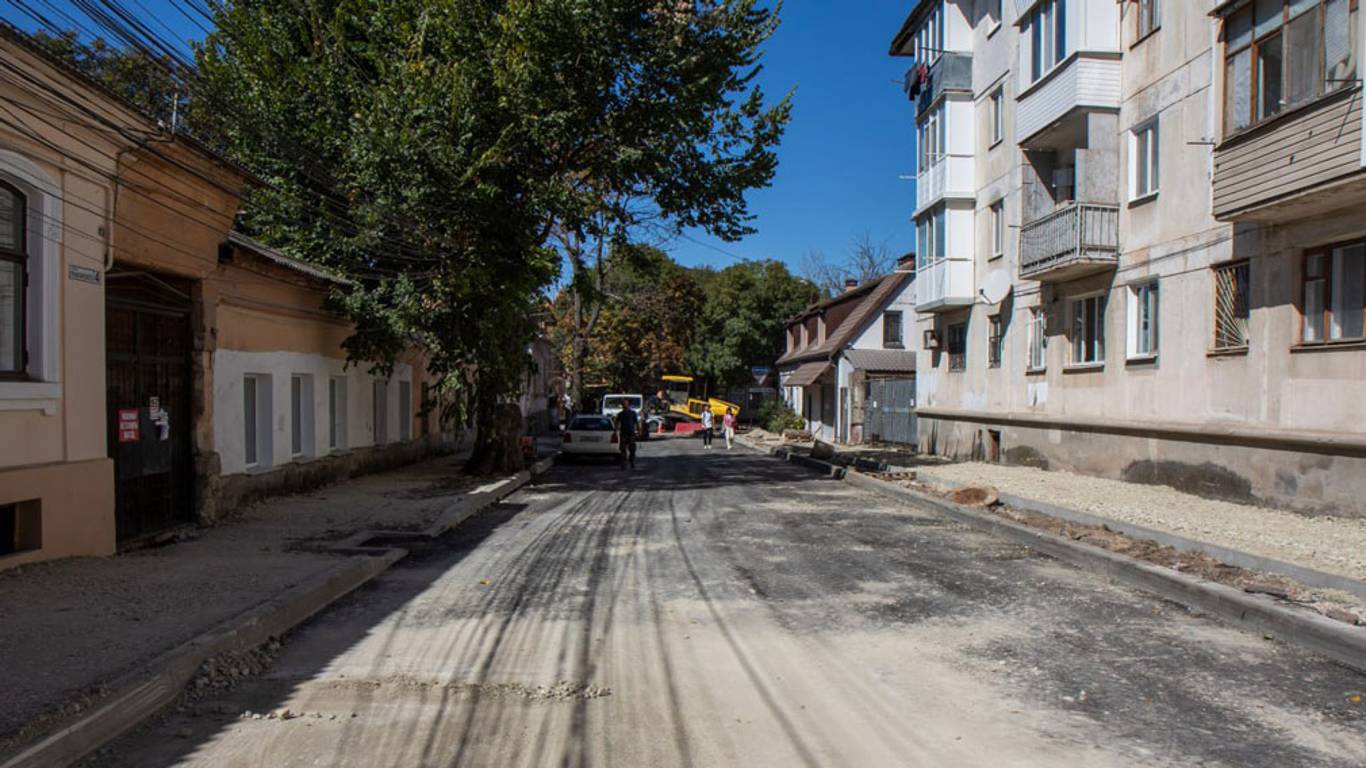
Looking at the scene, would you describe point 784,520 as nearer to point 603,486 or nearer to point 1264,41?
point 603,486

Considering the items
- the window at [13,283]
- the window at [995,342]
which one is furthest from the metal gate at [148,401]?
the window at [995,342]

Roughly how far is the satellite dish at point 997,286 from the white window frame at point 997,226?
1.10m

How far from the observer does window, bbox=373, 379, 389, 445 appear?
19.9m

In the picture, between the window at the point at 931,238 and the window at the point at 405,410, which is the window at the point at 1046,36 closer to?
the window at the point at 931,238

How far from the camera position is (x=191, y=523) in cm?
1091

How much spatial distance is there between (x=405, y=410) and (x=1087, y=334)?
15.8m

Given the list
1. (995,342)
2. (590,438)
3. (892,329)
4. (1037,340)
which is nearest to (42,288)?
(590,438)

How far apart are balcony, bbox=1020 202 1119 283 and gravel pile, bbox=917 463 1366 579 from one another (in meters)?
4.08

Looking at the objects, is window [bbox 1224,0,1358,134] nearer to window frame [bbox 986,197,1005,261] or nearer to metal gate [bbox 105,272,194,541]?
window frame [bbox 986,197,1005,261]

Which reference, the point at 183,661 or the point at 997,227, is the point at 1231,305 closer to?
the point at 997,227

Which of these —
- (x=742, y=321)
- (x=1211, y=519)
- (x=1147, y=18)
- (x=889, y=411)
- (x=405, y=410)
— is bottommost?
(x=1211, y=519)

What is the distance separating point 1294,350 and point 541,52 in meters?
12.5

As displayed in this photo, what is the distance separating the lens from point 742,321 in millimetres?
57438

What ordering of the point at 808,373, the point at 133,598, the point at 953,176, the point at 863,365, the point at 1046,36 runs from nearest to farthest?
the point at 133,598 < the point at 1046,36 < the point at 953,176 < the point at 863,365 < the point at 808,373
